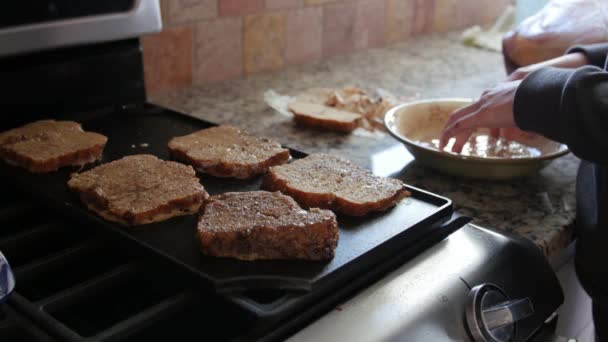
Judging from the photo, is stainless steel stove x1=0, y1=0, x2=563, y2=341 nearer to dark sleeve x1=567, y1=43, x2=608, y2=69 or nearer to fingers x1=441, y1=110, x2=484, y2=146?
fingers x1=441, y1=110, x2=484, y2=146

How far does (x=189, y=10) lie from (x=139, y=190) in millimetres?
681

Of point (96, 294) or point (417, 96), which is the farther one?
point (417, 96)

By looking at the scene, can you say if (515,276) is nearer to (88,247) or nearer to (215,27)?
(88,247)

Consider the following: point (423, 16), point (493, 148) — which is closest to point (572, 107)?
point (493, 148)

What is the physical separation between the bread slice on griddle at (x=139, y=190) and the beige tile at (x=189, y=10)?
0.56 meters

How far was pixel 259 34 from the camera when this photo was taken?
1.52 metres

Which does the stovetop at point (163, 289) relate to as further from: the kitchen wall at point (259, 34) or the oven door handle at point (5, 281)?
the kitchen wall at point (259, 34)

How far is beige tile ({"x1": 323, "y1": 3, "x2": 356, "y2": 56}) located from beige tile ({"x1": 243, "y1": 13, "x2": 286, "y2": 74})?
16 centimetres

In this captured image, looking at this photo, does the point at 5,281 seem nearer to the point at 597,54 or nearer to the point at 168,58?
the point at 168,58

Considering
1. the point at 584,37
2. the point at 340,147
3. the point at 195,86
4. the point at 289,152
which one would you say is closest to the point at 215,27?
the point at 195,86

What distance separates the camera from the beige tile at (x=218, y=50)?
4.60 feet

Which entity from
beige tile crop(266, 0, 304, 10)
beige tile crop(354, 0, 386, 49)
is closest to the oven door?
beige tile crop(266, 0, 304, 10)

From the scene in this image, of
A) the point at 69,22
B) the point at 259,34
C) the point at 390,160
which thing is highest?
the point at 69,22

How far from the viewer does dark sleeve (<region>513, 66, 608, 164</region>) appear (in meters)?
0.79
